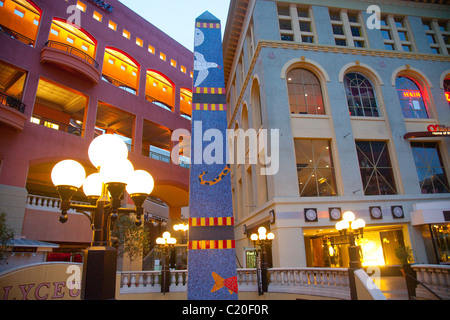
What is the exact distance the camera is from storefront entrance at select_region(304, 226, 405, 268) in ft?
54.5

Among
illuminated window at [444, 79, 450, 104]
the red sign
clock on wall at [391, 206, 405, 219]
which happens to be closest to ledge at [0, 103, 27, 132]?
clock on wall at [391, 206, 405, 219]

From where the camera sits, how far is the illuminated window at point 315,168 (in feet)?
52.9

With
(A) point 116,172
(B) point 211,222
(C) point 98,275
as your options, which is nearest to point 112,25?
(B) point 211,222

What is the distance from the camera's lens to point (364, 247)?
57.3 ft

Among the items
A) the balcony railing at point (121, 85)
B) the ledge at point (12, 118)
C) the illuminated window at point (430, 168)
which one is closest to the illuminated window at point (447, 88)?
the illuminated window at point (430, 168)

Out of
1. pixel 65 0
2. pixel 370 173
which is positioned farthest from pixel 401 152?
pixel 65 0

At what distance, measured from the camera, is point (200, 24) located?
8359 mm

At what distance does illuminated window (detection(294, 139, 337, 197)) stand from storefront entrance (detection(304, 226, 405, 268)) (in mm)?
2300

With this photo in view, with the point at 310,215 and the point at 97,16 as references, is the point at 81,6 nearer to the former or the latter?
the point at 97,16

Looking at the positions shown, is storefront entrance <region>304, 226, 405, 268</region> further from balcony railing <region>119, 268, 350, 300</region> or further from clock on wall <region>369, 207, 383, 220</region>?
balcony railing <region>119, 268, 350, 300</region>

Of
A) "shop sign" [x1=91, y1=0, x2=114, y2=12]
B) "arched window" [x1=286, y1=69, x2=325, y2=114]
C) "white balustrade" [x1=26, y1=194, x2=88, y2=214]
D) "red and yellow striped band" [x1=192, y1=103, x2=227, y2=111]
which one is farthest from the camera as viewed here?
"shop sign" [x1=91, y1=0, x2=114, y2=12]

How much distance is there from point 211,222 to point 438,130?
686 inches

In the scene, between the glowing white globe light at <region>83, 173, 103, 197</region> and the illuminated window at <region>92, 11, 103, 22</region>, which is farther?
the illuminated window at <region>92, 11, 103, 22</region>
